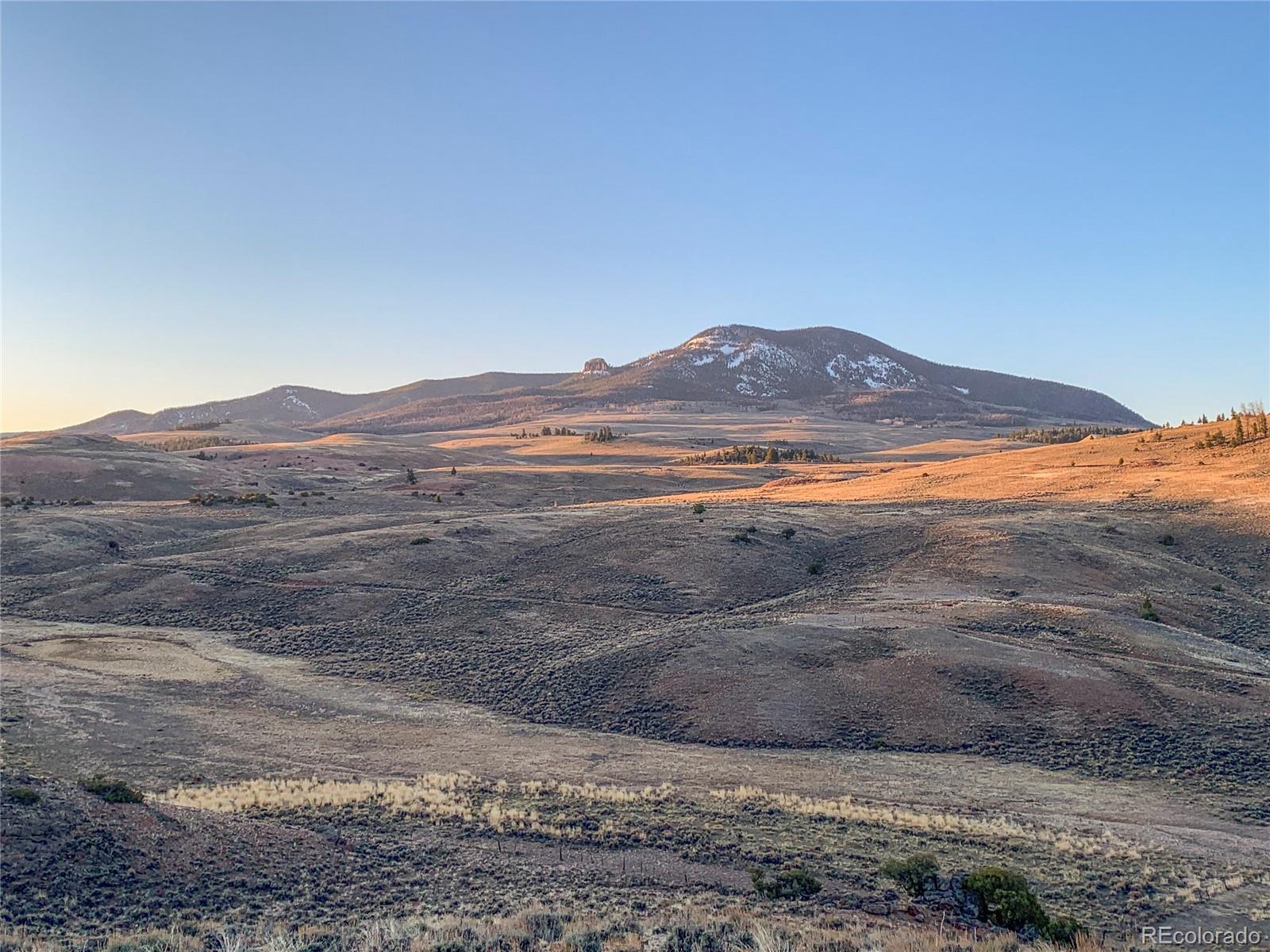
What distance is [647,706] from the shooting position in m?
27.1

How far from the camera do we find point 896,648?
29.5 meters

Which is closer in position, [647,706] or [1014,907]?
[1014,907]

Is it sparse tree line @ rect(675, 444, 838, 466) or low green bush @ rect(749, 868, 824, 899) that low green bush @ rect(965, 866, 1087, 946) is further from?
sparse tree line @ rect(675, 444, 838, 466)

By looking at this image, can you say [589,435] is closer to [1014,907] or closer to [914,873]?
[914,873]

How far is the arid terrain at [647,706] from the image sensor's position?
554 inches

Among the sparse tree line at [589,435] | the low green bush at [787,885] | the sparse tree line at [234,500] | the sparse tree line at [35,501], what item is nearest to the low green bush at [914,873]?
the low green bush at [787,885]

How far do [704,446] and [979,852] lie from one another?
156625 millimetres

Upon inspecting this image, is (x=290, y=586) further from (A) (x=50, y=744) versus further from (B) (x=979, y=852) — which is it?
(B) (x=979, y=852)

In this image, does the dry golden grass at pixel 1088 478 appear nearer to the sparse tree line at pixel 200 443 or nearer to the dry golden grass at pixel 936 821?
the dry golden grass at pixel 936 821

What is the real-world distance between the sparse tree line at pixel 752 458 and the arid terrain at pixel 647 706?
64344 millimetres

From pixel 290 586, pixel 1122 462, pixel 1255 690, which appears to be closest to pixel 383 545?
pixel 290 586

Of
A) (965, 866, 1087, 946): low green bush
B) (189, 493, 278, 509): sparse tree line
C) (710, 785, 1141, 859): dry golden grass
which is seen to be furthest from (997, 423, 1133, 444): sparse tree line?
(965, 866, 1087, 946): low green bush

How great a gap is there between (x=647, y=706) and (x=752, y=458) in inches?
4098

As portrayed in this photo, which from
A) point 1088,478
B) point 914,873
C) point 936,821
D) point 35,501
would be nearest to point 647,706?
point 936,821
